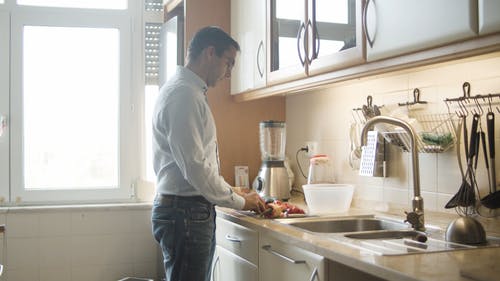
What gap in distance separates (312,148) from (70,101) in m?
1.51

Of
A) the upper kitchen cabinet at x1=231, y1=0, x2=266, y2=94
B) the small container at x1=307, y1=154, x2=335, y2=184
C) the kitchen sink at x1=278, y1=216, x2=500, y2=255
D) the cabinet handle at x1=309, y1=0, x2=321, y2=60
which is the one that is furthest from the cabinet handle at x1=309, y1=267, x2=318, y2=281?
the upper kitchen cabinet at x1=231, y1=0, x2=266, y2=94

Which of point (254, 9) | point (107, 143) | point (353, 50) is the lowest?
point (107, 143)

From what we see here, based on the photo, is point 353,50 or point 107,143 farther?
point 107,143

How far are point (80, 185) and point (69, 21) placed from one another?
3.20 ft

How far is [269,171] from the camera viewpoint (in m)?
2.75

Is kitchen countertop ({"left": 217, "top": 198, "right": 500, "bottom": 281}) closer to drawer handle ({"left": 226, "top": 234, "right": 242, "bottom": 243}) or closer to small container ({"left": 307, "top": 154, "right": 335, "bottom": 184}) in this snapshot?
drawer handle ({"left": 226, "top": 234, "right": 242, "bottom": 243})

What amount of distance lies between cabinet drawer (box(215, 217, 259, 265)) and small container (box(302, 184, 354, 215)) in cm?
31

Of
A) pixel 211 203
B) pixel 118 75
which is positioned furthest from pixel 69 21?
pixel 211 203

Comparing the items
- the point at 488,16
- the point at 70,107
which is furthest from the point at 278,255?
the point at 70,107

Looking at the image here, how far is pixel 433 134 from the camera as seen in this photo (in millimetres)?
1983

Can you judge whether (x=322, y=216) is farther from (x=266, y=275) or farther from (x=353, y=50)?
(x=353, y=50)

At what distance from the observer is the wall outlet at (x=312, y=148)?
9.28 ft

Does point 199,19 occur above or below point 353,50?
above

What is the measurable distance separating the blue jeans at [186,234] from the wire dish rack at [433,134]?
2.48 ft
